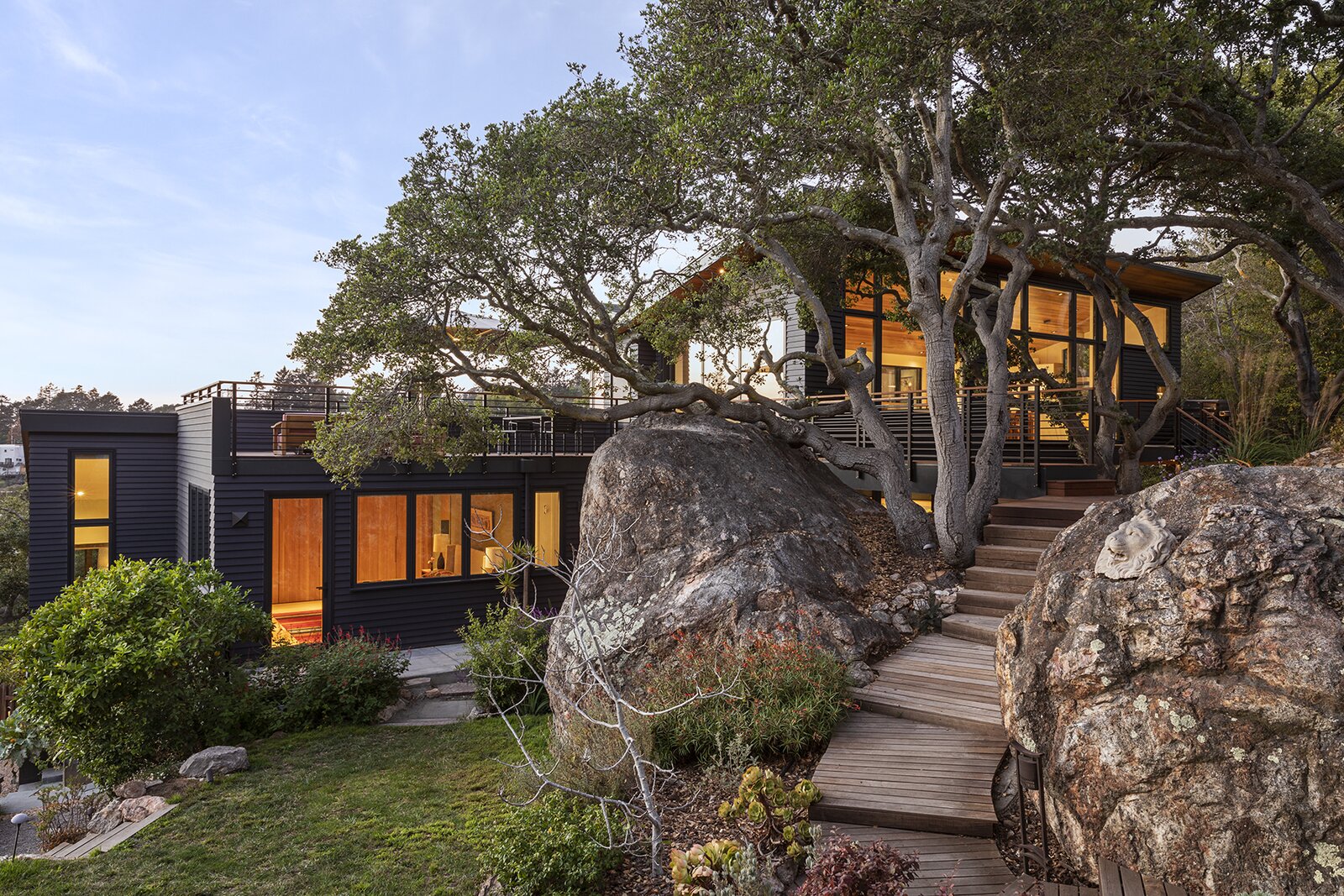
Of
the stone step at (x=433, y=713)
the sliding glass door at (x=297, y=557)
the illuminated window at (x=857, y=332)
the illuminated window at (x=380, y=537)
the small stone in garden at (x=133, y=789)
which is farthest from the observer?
the sliding glass door at (x=297, y=557)

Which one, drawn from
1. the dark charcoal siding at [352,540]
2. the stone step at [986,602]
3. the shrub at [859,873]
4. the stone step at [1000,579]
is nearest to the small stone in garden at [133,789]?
the dark charcoal siding at [352,540]

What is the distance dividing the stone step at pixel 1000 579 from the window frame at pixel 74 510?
16.2 m

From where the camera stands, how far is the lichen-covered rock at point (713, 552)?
6.51m

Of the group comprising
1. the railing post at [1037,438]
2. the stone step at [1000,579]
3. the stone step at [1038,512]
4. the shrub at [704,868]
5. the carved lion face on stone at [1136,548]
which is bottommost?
the shrub at [704,868]

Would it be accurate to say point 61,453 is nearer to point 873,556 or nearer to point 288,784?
point 288,784

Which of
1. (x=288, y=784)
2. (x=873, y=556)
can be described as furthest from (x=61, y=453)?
(x=873, y=556)

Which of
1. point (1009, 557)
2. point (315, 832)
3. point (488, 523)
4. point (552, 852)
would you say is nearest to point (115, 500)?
point (488, 523)

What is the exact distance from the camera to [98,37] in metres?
13.0

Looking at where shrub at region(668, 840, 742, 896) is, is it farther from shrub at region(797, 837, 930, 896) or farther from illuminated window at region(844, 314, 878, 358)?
illuminated window at region(844, 314, 878, 358)

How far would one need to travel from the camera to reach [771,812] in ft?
13.1

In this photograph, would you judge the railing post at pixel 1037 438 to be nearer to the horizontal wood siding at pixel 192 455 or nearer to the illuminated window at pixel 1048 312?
the illuminated window at pixel 1048 312

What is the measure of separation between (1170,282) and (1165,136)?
8717 millimetres

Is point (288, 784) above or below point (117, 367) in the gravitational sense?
below

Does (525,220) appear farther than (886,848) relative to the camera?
Yes
